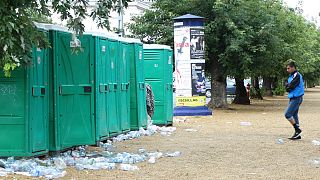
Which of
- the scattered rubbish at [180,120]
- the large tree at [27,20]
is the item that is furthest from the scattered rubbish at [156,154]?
the scattered rubbish at [180,120]

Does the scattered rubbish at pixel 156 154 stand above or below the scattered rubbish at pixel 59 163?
below

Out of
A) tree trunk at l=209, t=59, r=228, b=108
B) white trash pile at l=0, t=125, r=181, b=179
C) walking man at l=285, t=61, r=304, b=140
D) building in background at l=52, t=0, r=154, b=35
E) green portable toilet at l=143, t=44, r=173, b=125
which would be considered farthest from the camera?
tree trunk at l=209, t=59, r=228, b=108

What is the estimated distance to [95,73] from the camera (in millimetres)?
10969

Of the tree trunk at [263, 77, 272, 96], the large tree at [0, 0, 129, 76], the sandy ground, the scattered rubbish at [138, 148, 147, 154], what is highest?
the large tree at [0, 0, 129, 76]

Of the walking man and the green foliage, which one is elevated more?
the green foliage

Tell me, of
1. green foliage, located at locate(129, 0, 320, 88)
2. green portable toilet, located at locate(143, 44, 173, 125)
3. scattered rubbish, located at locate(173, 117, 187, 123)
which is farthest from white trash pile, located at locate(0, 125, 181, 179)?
green foliage, located at locate(129, 0, 320, 88)

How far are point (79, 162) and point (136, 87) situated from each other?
477 cm

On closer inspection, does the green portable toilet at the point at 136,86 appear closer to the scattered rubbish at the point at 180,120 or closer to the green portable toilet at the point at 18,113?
the scattered rubbish at the point at 180,120

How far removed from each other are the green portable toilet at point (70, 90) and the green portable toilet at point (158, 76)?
5795 mm

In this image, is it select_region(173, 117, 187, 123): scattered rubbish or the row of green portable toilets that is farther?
select_region(173, 117, 187, 123): scattered rubbish

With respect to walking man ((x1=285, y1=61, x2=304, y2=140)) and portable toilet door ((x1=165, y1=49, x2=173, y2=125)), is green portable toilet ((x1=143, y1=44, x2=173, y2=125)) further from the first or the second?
walking man ((x1=285, y1=61, x2=304, y2=140))

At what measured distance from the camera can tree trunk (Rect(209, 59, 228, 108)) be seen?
84.0 ft

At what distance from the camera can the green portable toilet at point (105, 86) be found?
11.2 m

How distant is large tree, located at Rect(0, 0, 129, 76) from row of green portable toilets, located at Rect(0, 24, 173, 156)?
685mm
